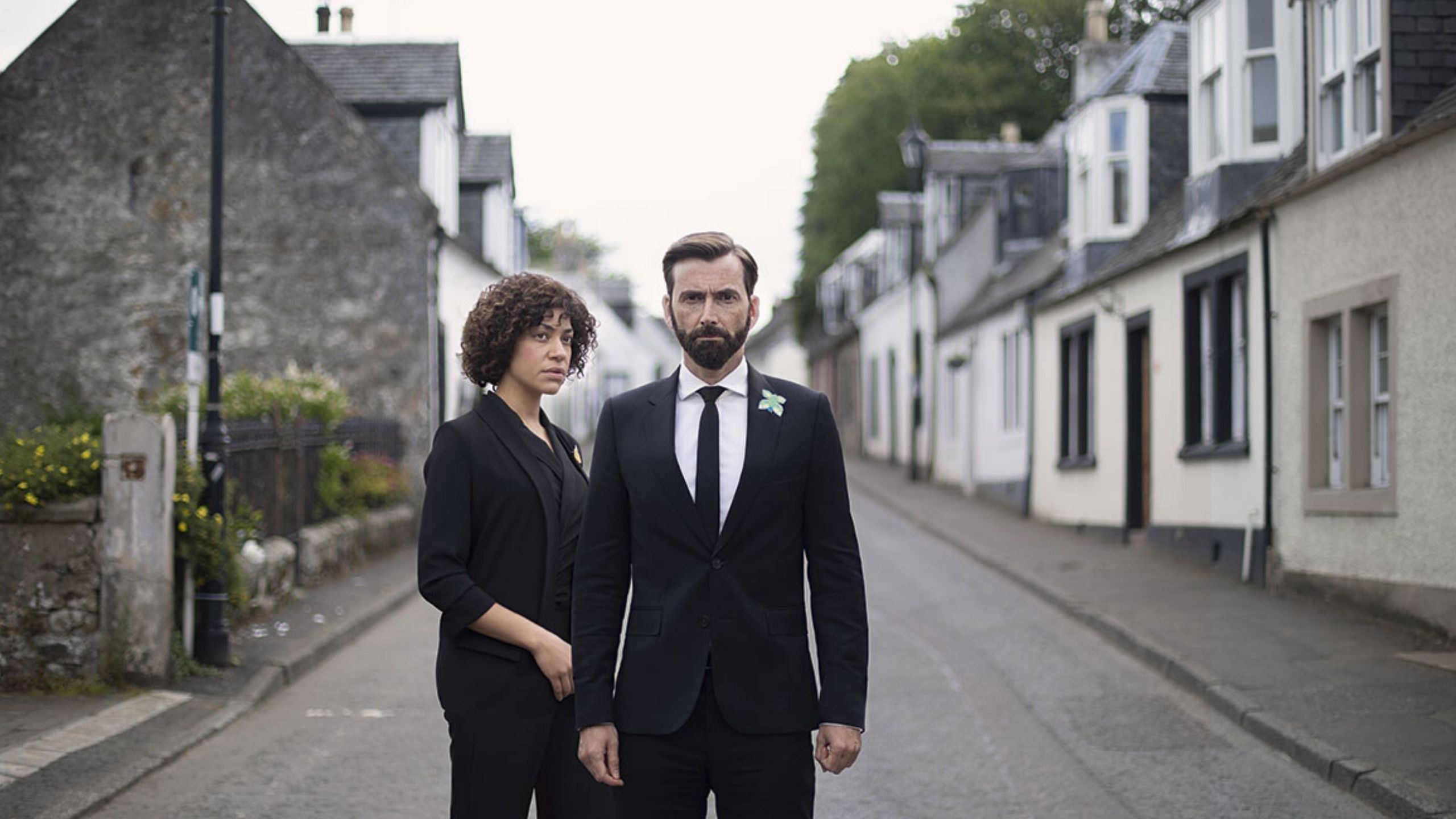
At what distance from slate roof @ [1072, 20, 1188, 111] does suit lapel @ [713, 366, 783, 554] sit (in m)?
18.7

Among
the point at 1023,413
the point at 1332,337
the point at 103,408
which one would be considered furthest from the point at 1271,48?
the point at 103,408

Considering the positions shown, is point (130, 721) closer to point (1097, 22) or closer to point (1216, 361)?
point (1216, 361)

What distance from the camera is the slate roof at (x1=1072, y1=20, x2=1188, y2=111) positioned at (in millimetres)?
21250

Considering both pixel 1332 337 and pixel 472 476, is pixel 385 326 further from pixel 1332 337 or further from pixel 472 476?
pixel 472 476

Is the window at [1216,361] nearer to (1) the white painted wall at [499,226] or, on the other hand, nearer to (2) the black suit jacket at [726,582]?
(2) the black suit jacket at [726,582]

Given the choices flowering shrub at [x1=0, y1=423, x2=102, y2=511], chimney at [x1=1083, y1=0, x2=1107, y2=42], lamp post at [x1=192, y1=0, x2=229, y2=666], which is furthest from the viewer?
chimney at [x1=1083, y1=0, x2=1107, y2=42]

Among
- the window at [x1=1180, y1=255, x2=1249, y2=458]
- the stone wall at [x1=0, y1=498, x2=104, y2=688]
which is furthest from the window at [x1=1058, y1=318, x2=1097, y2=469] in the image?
the stone wall at [x1=0, y1=498, x2=104, y2=688]

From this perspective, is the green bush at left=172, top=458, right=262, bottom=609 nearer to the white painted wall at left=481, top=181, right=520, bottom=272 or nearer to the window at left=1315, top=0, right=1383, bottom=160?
the window at left=1315, top=0, right=1383, bottom=160

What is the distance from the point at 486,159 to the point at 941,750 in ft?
80.9

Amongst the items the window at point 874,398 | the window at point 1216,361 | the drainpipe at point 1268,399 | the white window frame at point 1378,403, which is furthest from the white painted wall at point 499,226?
the white window frame at point 1378,403

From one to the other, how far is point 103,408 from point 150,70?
15.7ft

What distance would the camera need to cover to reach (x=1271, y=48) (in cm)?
1647

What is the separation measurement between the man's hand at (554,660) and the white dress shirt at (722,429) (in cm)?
67

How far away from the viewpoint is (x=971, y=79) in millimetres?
43750
